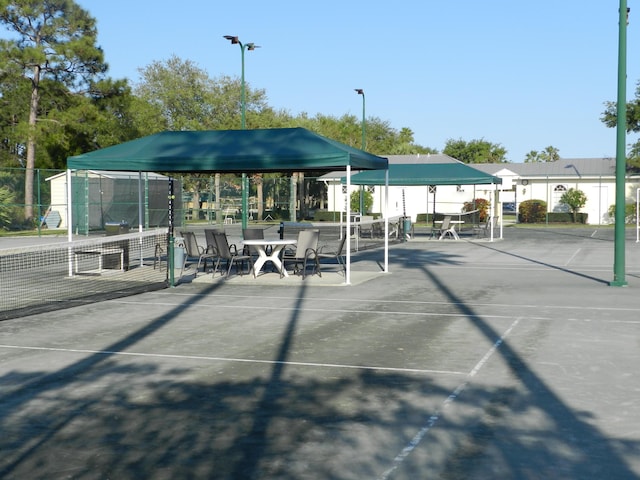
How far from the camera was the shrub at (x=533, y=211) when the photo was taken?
57.1 m

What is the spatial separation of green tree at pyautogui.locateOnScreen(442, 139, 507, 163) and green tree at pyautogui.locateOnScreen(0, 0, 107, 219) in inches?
2591

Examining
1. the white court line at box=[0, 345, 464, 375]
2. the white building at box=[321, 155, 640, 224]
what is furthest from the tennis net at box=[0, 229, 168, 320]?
the white building at box=[321, 155, 640, 224]

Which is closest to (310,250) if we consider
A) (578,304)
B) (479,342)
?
(578,304)

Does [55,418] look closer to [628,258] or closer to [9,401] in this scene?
[9,401]

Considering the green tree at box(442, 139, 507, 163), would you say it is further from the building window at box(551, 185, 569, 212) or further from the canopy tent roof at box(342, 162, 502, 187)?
the canopy tent roof at box(342, 162, 502, 187)

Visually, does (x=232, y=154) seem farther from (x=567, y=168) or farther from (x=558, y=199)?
(x=567, y=168)

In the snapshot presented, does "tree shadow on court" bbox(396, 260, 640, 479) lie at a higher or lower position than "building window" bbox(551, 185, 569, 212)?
lower

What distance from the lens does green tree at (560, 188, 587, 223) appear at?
5681 cm

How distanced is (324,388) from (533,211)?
50.9m

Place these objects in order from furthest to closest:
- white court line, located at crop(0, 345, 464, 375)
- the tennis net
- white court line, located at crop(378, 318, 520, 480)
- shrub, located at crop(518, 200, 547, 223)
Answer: shrub, located at crop(518, 200, 547, 223) < the tennis net < white court line, located at crop(0, 345, 464, 375) < white court line, located at crop(378, 318, 520, 480)

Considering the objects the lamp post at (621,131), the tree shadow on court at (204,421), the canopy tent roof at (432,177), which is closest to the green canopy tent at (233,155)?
the lamp post at (621,131)

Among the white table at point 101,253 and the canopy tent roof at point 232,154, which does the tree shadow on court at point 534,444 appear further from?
the white table at point 101,253

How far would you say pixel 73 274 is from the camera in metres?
19.9

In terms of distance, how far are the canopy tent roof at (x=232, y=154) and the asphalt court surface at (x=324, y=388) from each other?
132 inches
